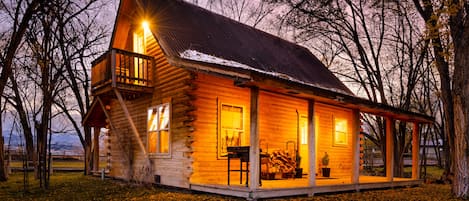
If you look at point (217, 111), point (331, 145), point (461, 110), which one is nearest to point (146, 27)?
point (217, 111)

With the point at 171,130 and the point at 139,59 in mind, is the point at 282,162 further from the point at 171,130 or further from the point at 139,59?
the point at 139,59

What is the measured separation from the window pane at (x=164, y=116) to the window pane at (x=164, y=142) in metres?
0.20

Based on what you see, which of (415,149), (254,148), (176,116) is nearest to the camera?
(254,148)

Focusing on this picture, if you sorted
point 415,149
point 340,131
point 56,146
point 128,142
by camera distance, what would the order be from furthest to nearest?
point 56,146, point 340,131, point 415,149, point 128,142

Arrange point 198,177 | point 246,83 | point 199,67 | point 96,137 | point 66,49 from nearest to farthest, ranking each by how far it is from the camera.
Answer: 1. point 246,83
2. point 199,67
3. point 198,177
4. point 96,137
5. point 66,49

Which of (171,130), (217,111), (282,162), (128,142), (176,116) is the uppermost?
(217,111)

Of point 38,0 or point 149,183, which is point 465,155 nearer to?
point 149,183

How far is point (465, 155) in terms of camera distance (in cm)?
1150

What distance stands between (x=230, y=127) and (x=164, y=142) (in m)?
2.10

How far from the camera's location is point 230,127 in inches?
489

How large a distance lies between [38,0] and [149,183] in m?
5.98

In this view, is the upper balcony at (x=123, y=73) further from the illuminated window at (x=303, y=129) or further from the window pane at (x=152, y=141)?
the illuminated window at (x=303, y=129)

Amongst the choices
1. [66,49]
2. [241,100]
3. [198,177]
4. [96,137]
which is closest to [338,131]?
[241,100]

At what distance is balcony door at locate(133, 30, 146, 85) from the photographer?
13334 millimetres
